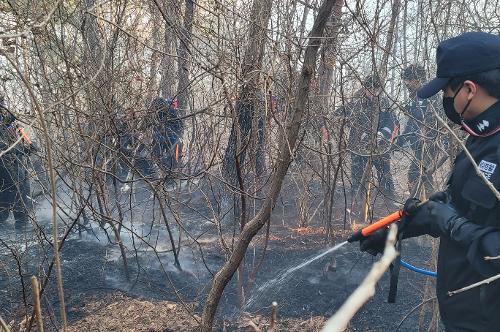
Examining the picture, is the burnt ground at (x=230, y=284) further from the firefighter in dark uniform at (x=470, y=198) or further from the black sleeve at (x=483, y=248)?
the black sleeve at (x=483, y=248)

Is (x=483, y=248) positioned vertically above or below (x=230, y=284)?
above

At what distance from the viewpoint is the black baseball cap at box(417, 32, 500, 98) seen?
81.0 inches

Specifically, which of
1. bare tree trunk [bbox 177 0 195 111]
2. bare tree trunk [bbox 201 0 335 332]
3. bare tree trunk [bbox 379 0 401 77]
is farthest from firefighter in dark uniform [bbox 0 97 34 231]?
bare tree trunk [bbox 379 0 401 77]

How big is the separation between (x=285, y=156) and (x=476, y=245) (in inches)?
35.9

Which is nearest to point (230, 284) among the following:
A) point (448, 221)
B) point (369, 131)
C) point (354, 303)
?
point (369, 131)

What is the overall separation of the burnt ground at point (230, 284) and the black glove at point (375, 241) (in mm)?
1911

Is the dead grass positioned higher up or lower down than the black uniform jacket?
lower down

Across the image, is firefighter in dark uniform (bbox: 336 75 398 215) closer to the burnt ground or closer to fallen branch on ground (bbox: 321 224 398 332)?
the burnt ground

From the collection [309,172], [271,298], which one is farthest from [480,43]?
[309,172]

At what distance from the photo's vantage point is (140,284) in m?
4.98

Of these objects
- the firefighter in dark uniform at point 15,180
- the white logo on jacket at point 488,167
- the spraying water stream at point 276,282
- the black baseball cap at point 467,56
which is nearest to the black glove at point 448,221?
the white logo on jacket at point 488,167

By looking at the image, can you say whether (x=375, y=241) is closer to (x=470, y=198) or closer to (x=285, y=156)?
(x=470, y=198)

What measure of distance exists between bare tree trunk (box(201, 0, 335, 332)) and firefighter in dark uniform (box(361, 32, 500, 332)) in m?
0.67

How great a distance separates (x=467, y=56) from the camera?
209 cm
